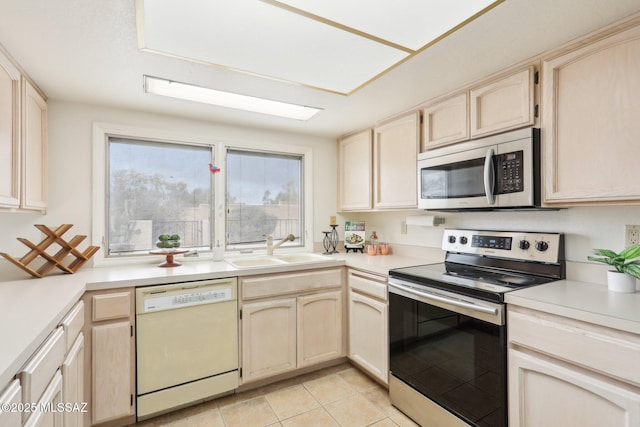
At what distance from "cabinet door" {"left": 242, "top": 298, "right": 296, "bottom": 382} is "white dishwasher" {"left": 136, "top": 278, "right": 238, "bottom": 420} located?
0.08 meters

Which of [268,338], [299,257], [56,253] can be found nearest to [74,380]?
[56,253]

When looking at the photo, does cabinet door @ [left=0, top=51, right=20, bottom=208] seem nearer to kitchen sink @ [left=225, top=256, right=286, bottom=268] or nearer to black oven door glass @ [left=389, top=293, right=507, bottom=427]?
kitchen sink @ [left=225, top=256, right=286, bottom=268]

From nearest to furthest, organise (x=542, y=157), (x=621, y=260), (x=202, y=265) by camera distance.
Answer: (x=621, y=260)
(x=542, y=157)
(x=202, y=265)

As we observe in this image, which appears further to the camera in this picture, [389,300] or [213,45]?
[389,300]

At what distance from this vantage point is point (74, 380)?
1.45m

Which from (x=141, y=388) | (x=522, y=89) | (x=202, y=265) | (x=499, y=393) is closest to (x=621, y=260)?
(x=499, y=393)

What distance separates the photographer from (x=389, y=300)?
210cm

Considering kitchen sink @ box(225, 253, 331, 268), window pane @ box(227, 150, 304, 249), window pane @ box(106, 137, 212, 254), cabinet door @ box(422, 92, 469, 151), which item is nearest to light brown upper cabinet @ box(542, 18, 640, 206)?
cabinet door @ box(422, 92, 469, 151)

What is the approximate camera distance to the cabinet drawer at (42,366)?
Answer: 94cm

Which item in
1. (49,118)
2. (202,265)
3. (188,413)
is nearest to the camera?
(188,413)

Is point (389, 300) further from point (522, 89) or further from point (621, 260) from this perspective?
point (522, 89)

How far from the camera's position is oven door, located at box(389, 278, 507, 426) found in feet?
4.76

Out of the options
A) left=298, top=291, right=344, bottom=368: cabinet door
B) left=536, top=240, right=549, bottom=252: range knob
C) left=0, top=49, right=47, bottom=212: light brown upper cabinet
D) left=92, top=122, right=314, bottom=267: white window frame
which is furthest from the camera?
left=298, top=291, right=344, bottom=368: cabinet door

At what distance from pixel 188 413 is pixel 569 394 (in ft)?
6.92
